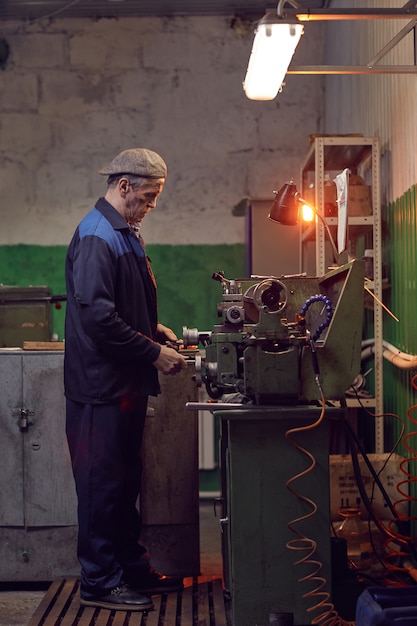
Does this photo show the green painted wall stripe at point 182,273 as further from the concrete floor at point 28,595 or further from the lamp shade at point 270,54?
the lamp shade at point 270,54

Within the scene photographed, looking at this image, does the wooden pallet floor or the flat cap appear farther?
the flat cap

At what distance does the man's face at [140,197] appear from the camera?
2.97 metres

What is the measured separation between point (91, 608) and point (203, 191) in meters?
2.98

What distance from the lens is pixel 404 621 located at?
1.91m

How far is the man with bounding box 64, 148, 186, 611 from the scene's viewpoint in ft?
9.12

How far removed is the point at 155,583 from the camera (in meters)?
3.01

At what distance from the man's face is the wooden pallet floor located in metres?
1.47

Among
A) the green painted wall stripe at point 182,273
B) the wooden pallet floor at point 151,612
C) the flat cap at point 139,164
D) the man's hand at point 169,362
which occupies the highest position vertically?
the flat cap at point 139,164

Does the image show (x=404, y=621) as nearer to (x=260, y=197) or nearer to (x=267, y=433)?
(x=267, y=433)

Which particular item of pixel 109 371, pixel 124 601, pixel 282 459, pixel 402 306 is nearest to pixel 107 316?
pixel 109 371

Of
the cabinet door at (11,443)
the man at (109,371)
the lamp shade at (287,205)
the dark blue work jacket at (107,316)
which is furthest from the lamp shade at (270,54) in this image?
the cabinet door at (11,443)

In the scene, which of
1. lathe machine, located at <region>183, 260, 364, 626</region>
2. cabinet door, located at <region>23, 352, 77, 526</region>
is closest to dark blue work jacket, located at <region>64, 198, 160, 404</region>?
cabinet door, located at <region>23, 352, 77, 526</region>

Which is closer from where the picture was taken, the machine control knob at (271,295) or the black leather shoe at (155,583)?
the machine control knob at (271,295)

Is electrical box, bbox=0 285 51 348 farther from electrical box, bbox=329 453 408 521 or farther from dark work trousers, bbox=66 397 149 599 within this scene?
electrical box, bbox=329 453 408 521
